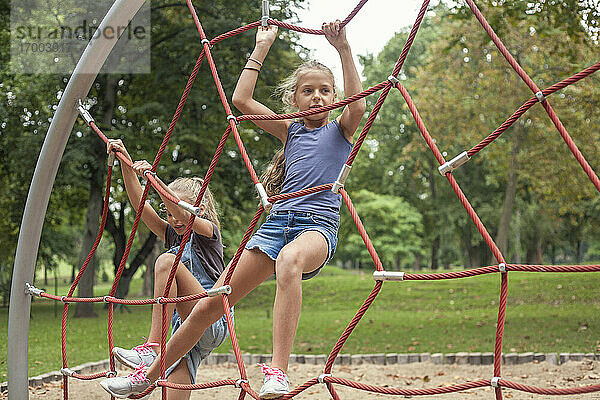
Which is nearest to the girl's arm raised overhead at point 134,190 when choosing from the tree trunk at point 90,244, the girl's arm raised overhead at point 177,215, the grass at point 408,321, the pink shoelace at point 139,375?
the girl's arm raised overhead at point 177,215

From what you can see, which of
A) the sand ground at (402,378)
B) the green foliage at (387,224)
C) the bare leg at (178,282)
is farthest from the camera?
the green foliage at (387,224)

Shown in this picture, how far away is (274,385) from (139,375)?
2.55 ft

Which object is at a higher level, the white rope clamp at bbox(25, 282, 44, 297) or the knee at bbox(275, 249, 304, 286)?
the knee at bbox(275, 249, 304, 286)

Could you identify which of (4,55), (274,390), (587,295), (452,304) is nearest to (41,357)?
(274,390)

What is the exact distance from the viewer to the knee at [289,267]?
1867 millimetres

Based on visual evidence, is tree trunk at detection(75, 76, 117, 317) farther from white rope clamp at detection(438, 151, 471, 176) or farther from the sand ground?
white rope clamp at detection(438, 151, 471, 176)

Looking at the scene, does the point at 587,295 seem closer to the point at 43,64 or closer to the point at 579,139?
the point at 579,139

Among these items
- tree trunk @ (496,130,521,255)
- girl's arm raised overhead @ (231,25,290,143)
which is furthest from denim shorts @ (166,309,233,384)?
tree trunk @ (496,130,521,255)

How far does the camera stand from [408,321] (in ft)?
26.6

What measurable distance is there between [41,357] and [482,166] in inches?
519

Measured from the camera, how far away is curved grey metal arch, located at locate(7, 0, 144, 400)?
111 inches

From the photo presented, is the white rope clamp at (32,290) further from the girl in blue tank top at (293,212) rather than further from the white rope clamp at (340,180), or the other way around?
the white rope clamp at (340,180)

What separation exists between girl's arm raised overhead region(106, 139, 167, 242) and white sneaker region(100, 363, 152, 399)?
24.3 inches

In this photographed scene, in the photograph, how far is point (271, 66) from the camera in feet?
28.1
